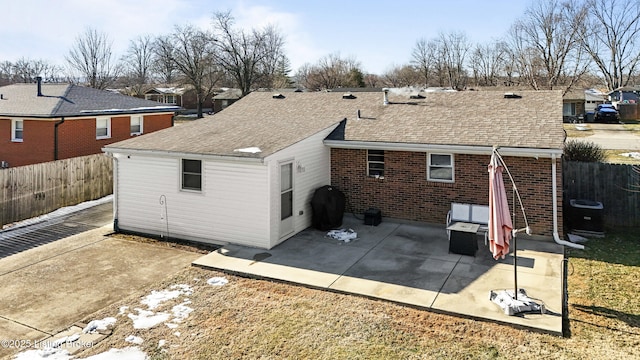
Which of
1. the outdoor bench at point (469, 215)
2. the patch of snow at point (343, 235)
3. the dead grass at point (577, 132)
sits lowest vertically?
the patch of snow at point (343, 235)

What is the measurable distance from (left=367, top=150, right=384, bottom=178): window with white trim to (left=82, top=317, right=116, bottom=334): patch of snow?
328 inches

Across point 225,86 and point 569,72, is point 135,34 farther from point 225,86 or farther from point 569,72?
point 569,72

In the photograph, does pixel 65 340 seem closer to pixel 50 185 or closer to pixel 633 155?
pixel 50 185

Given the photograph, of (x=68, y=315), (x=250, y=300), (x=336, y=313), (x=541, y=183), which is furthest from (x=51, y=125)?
(x=541, y=183)

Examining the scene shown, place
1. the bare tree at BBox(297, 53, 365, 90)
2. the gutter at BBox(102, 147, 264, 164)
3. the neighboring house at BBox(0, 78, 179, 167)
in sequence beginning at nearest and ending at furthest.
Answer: the gutter at BBox(102, 147, 264, 164) → the neighboring house at BBox(0, 78, 179, 167) → the bare tree at BBox(297, 53, 365, 90)

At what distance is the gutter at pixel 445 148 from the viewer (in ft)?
34.8

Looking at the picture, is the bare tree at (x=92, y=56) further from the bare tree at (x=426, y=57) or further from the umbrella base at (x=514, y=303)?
→ the umbrella base at (x=514, y=303)

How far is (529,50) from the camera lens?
43156 millimetres

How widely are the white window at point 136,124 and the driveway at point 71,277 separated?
12.2m

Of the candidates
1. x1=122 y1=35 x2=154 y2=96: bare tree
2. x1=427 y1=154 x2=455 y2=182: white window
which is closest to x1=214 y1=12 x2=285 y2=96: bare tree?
x1=122 y1=35 x2=154 y2=96: bare tree

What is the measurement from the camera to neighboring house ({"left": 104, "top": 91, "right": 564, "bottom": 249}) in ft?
35.3

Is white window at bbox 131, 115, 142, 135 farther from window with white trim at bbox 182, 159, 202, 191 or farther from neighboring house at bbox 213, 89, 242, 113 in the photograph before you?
neighboring house at bbox 213, 89, 242, 113

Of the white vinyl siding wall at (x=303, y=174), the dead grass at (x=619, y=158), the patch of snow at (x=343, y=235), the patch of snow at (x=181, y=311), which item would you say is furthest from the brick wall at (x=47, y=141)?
the dead grass at (x=619, y=158)

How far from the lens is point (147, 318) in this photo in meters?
7.04
